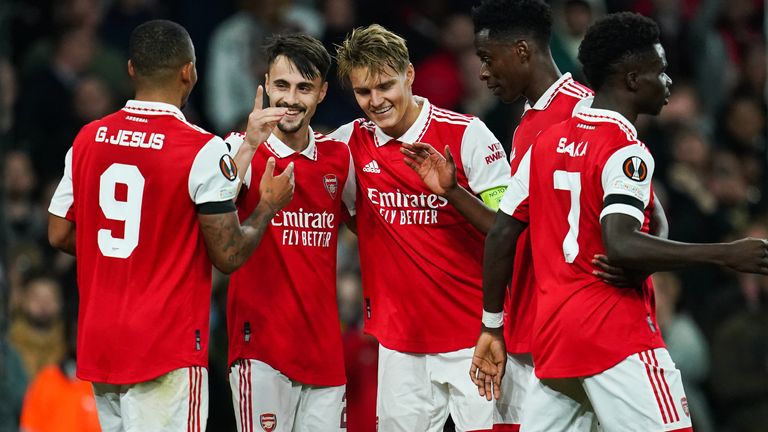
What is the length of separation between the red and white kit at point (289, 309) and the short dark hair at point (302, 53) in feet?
1.18

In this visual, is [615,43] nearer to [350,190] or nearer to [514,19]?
[514,19]

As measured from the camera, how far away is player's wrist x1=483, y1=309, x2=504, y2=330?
17.7ft

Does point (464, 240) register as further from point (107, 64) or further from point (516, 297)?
point (107, 64)

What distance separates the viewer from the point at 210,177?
5176 mm

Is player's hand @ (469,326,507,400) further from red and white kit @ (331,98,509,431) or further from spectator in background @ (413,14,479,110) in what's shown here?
spectator in background @ (413,14,479,110)

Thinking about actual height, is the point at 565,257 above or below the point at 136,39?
below

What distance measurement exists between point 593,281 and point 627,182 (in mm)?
427

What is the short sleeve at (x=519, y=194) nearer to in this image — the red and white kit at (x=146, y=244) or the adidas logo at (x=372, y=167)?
the adidas logo at (x=372, y=167)

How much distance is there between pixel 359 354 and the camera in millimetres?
8781

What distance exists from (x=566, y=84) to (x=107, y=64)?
5.93 meters

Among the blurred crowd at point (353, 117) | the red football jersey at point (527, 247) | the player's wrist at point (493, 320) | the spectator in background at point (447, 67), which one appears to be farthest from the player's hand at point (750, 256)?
the spectator in background at point (447, 67)

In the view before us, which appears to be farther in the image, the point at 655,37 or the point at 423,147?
the point at 423,147

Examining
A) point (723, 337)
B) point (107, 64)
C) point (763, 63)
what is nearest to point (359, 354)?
point (723, 337)

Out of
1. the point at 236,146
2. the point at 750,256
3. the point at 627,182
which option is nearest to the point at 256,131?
the point at 236,146
